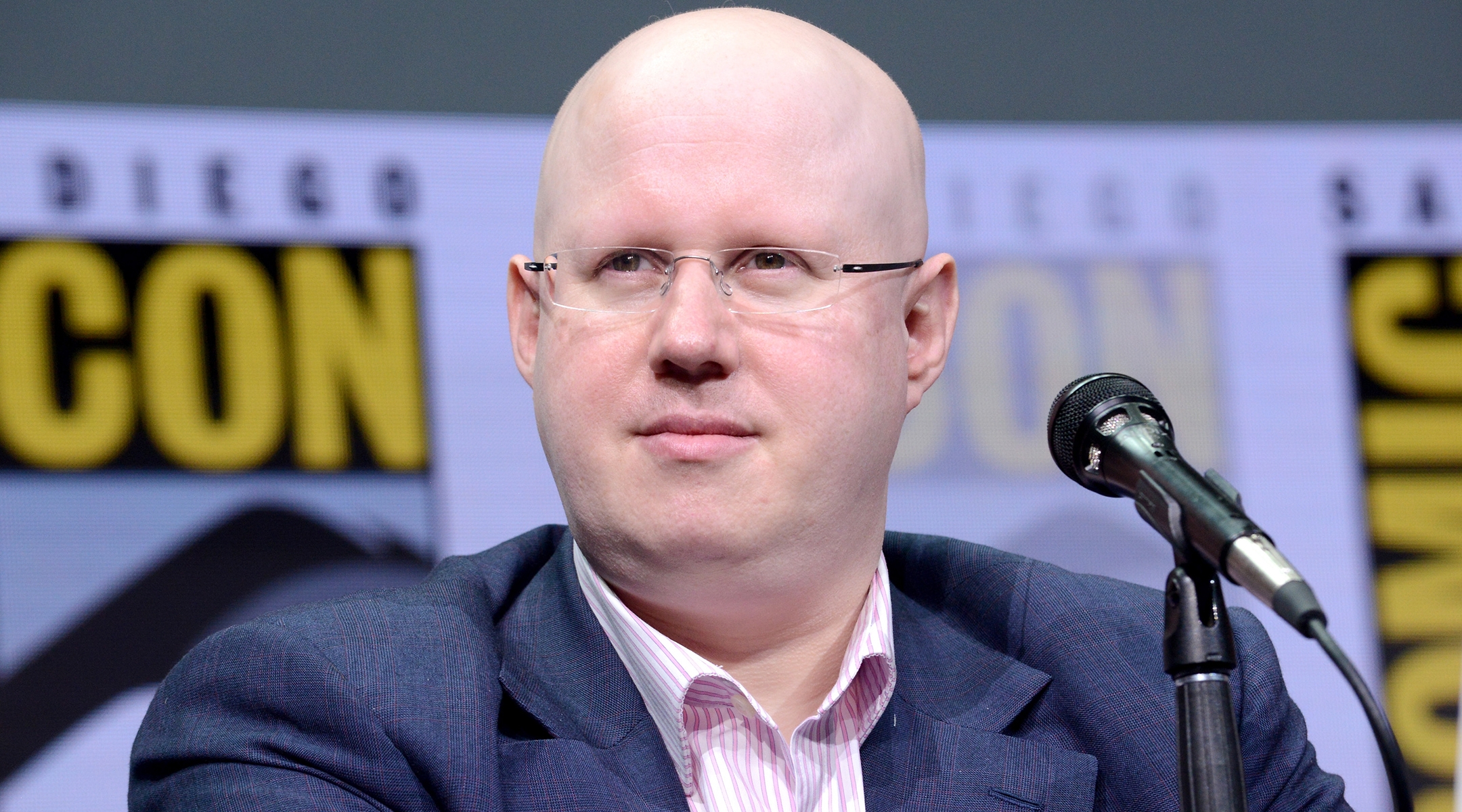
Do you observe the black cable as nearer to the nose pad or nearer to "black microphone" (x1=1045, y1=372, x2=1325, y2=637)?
"black microphone" (x1=1045, y1=372, x2=1325, y2=637)

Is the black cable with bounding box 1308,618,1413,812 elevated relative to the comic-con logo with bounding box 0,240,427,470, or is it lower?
lower

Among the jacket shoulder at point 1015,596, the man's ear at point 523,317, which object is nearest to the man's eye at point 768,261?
the man's ear at point 523,317

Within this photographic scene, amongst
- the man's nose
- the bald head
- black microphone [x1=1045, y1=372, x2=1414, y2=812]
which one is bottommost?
black microphone [x1=1045, y1=372, x2=1414, y2=812]

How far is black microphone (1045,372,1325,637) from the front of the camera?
3.44 ft

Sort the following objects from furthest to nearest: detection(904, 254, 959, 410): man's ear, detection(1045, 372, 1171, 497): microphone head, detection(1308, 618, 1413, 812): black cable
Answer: detection(904, 254, 959, 410): man's ear, detection(1045, 372, 1171, 497): microphone head, detection(1308, 618, 1413, 812): black cable

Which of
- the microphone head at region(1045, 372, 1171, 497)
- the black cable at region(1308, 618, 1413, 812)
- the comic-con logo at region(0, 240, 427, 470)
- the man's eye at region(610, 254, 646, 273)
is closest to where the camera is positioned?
the black cable at region(1308, 618, 1413, 812)

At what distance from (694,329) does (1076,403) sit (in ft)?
1.31

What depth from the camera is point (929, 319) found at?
176 cm

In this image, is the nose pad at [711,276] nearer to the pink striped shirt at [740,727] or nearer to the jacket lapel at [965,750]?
the pink striped shirt at [740,727]

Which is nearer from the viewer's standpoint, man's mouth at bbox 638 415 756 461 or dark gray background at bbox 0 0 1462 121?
man's mouth at bbox 638 415 756 461

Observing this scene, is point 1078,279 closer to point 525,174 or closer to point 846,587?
point 525,174

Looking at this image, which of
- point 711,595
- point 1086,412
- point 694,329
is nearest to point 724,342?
point 694,329

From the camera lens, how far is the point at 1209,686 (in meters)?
1.13

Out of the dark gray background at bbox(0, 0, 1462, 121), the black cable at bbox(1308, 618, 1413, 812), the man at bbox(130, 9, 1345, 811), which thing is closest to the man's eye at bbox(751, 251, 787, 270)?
the man at bbox(130, 9, 1345, 811)
